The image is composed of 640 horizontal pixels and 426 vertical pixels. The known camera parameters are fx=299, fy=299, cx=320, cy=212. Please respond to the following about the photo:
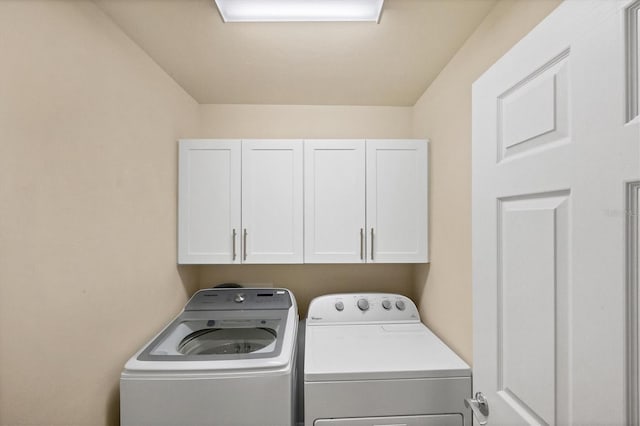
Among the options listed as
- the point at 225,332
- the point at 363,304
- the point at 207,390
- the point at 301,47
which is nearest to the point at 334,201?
the point at 363,304

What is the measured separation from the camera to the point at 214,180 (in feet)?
6.39

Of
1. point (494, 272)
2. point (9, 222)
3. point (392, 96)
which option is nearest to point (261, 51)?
point (392, 96)

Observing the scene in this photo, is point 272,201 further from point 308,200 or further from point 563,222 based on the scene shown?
point 563,222

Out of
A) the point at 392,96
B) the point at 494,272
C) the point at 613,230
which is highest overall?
the point at 392,96

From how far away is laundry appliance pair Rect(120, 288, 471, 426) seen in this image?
122cm

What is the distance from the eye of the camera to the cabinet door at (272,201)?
6.38ft

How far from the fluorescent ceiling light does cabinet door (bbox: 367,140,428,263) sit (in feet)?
2.65

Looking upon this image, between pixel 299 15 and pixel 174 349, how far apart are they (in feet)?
5.46

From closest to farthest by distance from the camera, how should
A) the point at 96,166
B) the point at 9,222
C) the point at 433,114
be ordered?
the point at 9,222, the point at 96,166, the point at 433,114

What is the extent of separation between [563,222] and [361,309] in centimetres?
154

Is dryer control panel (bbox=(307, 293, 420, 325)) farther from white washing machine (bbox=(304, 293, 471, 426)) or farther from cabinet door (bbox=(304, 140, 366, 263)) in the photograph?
white washing machine (bbox=(304, 293, 471, 426))

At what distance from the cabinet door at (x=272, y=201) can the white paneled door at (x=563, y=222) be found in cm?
120

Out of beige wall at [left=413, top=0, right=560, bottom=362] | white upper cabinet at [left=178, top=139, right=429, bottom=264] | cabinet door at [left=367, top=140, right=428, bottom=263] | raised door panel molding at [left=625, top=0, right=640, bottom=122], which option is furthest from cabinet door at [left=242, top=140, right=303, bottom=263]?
raised door panel molding at [left=625, top=0, right=640, bottom=122]

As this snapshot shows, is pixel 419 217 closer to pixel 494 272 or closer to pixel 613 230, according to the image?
pixel 494 272
